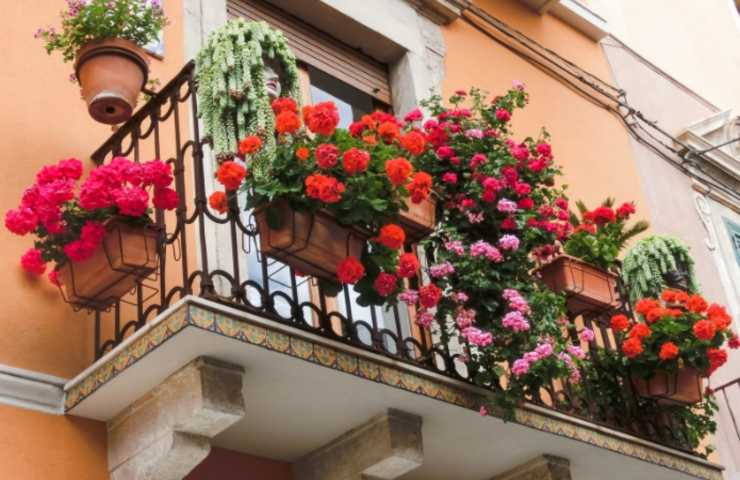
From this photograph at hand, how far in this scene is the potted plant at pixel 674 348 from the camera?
23.0 ft

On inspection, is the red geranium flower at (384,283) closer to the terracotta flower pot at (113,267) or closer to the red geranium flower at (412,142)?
the red geranium flower at (412,142)

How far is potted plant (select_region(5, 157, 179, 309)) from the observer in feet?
16.4

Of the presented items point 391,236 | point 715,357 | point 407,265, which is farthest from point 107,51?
point 715,357

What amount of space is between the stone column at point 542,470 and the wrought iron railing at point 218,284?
0.88 feet

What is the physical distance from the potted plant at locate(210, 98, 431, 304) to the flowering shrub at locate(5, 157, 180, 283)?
13.2 inches

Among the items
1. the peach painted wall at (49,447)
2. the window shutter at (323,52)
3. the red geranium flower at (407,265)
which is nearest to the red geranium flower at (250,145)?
the red geranium flower at (407,265)

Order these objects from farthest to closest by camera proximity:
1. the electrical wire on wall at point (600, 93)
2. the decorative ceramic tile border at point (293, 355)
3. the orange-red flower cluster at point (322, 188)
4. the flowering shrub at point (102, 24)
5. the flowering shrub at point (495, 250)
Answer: the electrical wire on wall at point (600, 93) < the flowering shrub at point (495, 250) < the flowering shrub at point (102, 24) < the orange-red flower cluster at point (322, 188) < the decorative ceramic tile border at point (293, 355)

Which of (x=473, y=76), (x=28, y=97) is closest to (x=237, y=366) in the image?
(x=28, y=97)

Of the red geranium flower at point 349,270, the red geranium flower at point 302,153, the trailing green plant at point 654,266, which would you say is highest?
the trailing green plant at point 654,266

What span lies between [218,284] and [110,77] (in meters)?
1.12

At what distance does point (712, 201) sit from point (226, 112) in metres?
6.50

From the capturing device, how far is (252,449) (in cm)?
587

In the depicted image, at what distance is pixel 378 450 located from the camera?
566cm

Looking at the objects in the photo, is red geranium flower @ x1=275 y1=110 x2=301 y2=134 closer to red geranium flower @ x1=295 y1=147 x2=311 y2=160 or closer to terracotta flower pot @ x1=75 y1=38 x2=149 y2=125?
red geranium flower @ x1=295 y1=147 x2=311 y2=160
